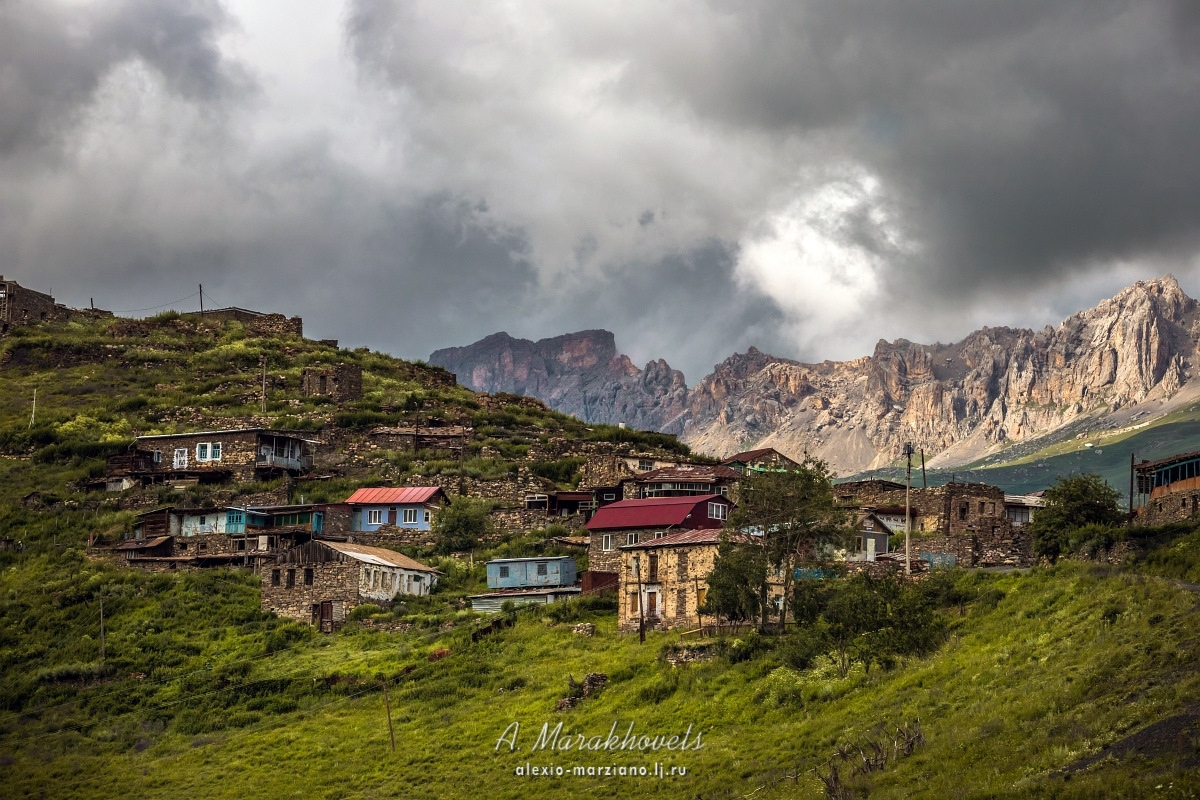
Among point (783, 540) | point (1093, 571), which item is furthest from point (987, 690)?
point (783, 540)

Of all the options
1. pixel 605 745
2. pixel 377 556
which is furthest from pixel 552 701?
pixel 377 556

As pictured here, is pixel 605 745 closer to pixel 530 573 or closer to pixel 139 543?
Answer: pixel 530 573

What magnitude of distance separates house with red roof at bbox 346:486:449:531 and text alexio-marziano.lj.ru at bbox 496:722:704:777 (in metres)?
28.7

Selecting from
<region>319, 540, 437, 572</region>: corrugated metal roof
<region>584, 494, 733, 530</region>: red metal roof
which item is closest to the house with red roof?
<region>319, 540, 437, 572</region>: corrugated metal roof

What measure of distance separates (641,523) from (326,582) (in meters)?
15.0

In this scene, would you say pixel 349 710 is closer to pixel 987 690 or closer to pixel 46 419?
pixel 987 690

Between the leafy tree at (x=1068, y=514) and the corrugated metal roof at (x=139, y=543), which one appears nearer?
the leafy tree at (x=1068, y=514)

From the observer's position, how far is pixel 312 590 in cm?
6444

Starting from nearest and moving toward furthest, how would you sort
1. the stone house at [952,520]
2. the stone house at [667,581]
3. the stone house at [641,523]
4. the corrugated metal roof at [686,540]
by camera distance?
the stone house at [667,581]
the corrugated metal roof at [686,540]
the stone house at [952,520]
the stone house at [641,523]

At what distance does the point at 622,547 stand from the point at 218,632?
18.9 m

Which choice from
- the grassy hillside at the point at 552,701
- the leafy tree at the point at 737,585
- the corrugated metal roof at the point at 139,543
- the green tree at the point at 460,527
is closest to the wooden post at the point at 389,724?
the grassy hillside at the point at 552,701

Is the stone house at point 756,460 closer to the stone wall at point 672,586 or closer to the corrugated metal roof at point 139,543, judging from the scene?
the stone wall at point 672,586

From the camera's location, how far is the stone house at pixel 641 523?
210 ft

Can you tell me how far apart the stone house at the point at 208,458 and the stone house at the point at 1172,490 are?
4909cm
